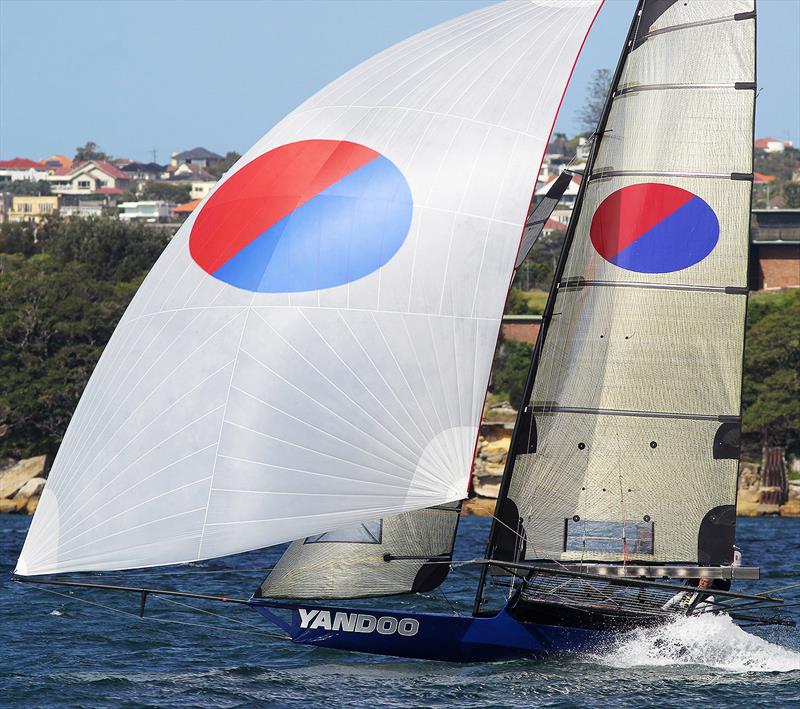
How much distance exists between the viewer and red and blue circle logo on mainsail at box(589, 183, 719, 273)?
1463cm

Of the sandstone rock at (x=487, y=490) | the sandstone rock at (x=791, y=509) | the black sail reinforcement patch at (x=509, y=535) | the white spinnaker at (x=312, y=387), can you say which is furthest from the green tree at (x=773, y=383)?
the white spinnaker at (x=312, y=387)

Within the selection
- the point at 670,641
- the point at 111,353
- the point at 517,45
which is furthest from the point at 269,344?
the point at 670,641

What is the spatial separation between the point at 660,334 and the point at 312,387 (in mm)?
3740

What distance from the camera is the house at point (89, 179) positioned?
166m

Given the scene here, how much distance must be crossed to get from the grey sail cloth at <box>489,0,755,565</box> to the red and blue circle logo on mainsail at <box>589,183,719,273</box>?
1 cm

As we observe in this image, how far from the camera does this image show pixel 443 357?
13141 millimetres

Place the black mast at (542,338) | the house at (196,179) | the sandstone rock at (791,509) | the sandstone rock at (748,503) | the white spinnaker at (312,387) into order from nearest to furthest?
the white spinnaker at (312,387) → the black mast at (542,338) → the sandstone rock at (748,503) → the sandstone rock at (791,509) → the house at (196,179)

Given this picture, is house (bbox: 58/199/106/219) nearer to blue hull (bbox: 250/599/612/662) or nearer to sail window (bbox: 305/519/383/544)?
sail window (bbox: 305/519/383/544)

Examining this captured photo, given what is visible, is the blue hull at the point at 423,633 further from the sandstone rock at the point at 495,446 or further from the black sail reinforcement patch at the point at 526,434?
the sandstone rock at the point at 495,446

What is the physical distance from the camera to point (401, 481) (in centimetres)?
1294

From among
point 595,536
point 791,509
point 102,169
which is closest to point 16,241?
point 791,509

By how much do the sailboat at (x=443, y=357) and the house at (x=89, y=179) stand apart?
499ft

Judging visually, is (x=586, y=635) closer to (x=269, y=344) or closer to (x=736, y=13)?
(x=269, y=344)

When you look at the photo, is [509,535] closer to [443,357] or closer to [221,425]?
[443,357]
